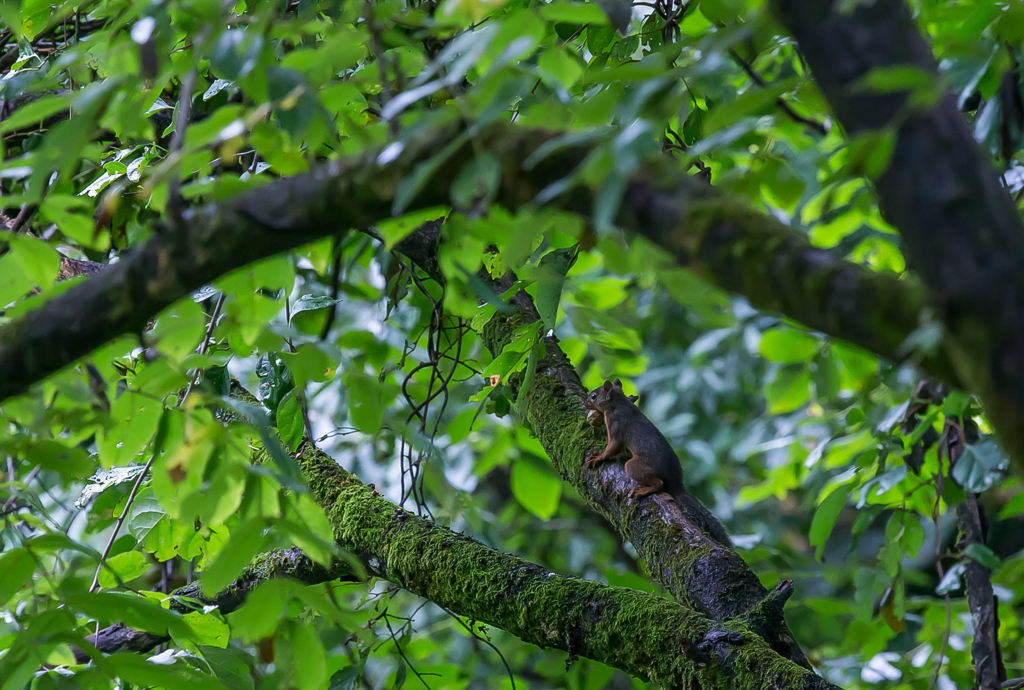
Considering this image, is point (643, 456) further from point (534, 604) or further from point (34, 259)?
point (34, 259)

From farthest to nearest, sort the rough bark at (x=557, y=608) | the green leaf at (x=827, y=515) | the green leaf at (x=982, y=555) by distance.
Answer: the green leaf at (x=827, y=515) < the green leaf at (x=982, y=555) < the rough bark at (x=557, y=608)

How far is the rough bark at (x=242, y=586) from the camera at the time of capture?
2631 mm

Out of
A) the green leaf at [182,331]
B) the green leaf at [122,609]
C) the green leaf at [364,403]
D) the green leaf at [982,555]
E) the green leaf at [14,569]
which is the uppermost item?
the green leaf at [182,331]

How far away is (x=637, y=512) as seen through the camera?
278 cm

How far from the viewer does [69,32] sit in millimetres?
3781

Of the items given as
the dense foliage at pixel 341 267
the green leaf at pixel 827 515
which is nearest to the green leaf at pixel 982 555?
the dense foliage at pixel 341 267

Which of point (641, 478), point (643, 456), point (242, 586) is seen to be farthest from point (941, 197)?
point (643, 456)

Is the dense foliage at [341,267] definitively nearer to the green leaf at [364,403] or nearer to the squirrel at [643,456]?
the green leaf at [364,403]

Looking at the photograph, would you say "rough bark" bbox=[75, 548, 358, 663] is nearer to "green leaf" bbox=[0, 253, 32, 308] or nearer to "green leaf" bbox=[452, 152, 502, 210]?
→ "green leaf" bbox=[0, 253, 32, 308]

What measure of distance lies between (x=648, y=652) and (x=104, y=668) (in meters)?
1.30

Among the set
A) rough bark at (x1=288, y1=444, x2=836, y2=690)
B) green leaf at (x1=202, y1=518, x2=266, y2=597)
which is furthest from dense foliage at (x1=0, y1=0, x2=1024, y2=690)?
rough bark at (x1=288, y1=444, x2=836, y2=690)

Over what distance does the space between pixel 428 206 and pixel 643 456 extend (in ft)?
8.47

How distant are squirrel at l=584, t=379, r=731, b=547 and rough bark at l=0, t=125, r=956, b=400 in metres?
1.82

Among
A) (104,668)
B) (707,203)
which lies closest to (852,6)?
(707,203)
